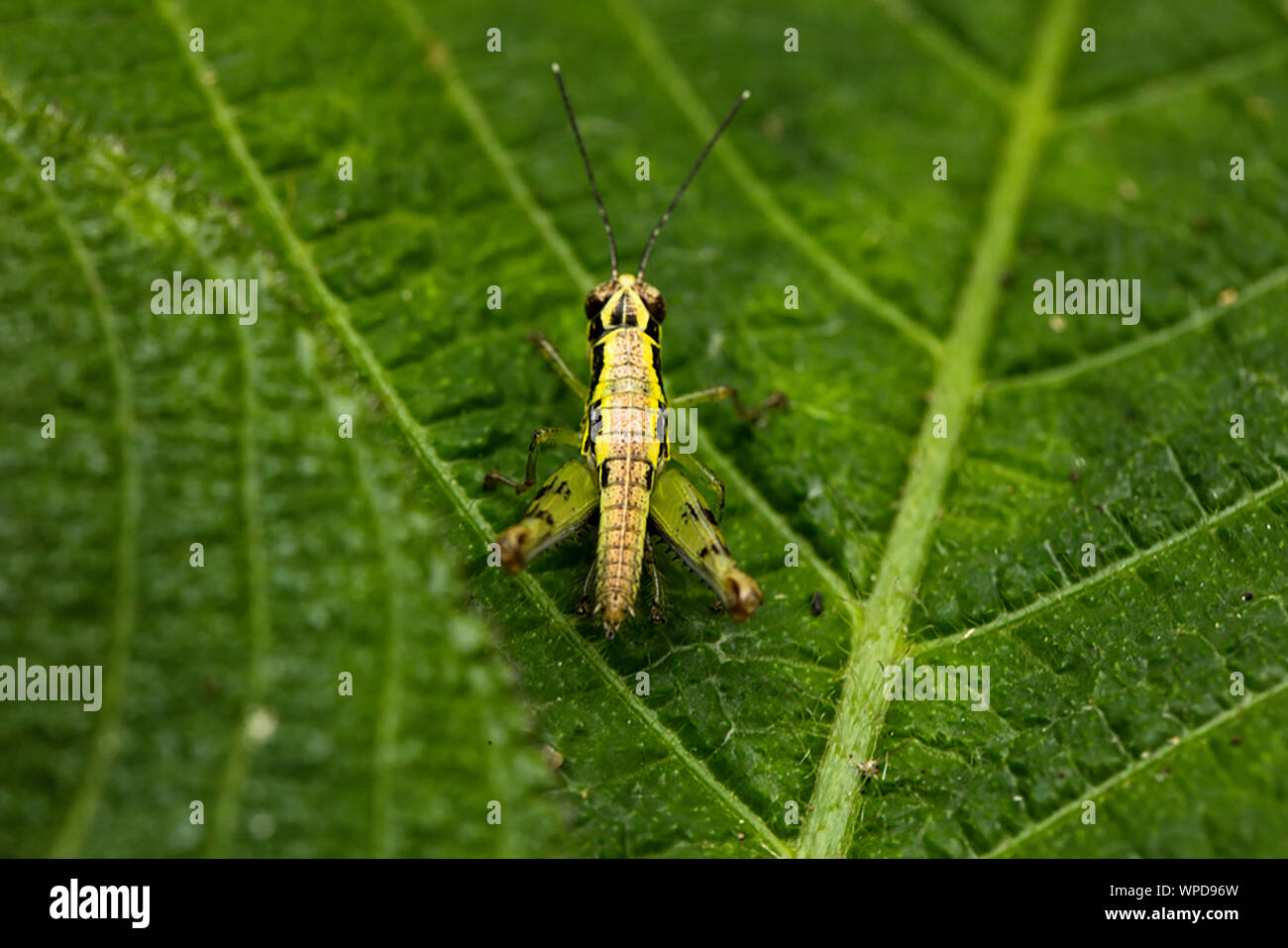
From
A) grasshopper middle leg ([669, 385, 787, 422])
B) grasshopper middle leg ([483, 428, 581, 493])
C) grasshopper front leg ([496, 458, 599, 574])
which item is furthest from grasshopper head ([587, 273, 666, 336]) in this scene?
grasshopper front leg ([496, 458, 599, 574])

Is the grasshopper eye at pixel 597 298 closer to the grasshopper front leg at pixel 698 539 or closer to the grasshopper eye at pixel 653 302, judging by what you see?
the grasshopper eye at pixel 653 302

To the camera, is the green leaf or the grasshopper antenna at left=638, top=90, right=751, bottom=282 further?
the grasshopper antenna at left=638, top=90, right=751, bottom=282

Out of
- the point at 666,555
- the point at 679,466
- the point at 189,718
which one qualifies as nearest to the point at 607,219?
the point at 679,466

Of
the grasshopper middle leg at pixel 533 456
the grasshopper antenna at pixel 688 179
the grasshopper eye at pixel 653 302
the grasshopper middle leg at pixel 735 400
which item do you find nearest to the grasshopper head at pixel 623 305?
the grasshopper eye at pixel 653 302

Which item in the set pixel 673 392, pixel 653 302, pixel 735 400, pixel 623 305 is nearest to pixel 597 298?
pixel 623 305

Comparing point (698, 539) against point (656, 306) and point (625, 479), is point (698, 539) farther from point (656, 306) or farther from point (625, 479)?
point (656, 306)

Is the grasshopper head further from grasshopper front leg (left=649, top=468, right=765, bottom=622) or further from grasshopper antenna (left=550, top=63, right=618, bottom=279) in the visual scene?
grasshopper front leg (left=649, top=468, right=765, bottom=622)

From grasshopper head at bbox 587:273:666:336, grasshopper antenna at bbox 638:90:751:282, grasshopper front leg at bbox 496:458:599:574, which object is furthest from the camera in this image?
grasshopper antenna at bbox 638:90:751:282
